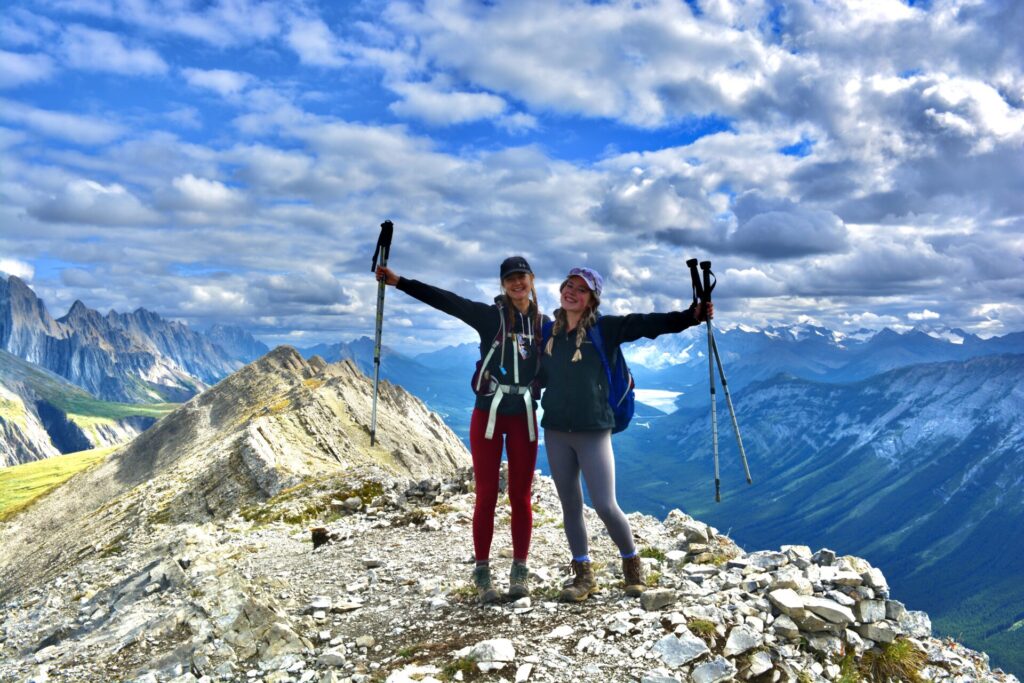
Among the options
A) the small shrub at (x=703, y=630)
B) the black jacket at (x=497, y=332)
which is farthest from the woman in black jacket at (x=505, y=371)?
the small shrub at (x=703, y=630)

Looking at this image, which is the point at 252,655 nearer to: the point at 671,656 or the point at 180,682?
the point at 180,682

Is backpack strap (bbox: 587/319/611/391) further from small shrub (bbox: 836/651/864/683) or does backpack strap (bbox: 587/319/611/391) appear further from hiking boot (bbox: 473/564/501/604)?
small shrub (bbox: 836/651/864/683)

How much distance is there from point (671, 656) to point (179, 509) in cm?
3731

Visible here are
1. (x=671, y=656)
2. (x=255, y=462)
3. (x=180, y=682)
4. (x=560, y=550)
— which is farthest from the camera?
(x=255, y=462)

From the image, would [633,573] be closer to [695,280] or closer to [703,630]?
[703,630]

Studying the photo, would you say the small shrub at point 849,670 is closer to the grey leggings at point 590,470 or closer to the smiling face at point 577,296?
the grey leggings at point 590,470

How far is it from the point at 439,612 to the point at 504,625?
5.59 feet

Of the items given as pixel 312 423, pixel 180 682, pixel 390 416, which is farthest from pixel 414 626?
pixel 390 416

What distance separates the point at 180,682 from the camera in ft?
31.6

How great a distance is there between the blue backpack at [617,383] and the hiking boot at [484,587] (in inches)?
145

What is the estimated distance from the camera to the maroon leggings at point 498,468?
10953 mm

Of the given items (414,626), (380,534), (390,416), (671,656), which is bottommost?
(390,416)

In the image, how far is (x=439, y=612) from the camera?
38.2 ft

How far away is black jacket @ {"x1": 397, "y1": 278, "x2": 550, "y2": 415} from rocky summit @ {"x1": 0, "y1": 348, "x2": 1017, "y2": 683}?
3.67 metres
